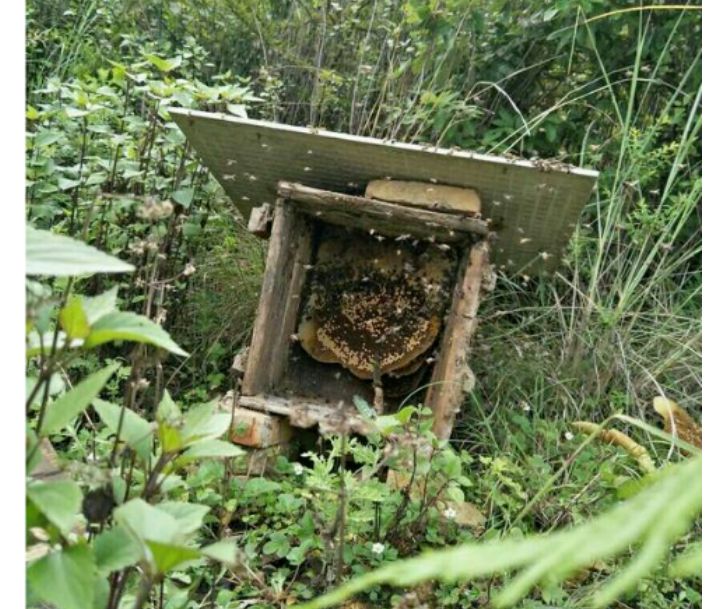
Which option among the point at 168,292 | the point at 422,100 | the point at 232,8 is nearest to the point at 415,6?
the point at 422,100

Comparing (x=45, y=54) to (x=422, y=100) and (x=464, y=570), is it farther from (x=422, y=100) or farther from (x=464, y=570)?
(x=464, y=570)

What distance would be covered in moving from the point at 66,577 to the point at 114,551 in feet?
0.34

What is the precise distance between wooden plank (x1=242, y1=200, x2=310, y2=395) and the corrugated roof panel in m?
0.17

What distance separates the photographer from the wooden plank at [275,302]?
272 cm

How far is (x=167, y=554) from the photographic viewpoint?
0.78 metres

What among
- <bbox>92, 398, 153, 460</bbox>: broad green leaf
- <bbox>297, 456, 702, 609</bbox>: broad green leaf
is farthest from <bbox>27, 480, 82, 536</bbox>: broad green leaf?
<bbox>297, 456, 702, 609</bbox>: broad green leaf

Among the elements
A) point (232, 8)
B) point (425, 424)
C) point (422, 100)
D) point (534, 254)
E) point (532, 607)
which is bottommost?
point (532, 607)

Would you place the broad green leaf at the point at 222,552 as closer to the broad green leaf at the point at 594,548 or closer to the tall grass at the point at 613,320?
the broad green leaf at the point at 594,548

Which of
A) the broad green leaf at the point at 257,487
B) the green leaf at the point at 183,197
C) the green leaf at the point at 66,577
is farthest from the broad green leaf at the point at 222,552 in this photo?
the green leaf at the point at 183,197

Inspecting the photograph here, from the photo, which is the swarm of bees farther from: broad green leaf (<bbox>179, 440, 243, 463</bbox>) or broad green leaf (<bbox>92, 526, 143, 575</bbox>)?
broad green leaf (<bbox>92, 526, 143, 575</bbox>)

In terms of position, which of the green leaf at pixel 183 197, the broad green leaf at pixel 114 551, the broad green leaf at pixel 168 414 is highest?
the broad green leaf at pixel 168 414

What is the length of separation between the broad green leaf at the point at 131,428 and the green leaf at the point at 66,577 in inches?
8.5

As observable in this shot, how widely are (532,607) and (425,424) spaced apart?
45cm

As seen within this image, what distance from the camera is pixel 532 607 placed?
1.84 m
